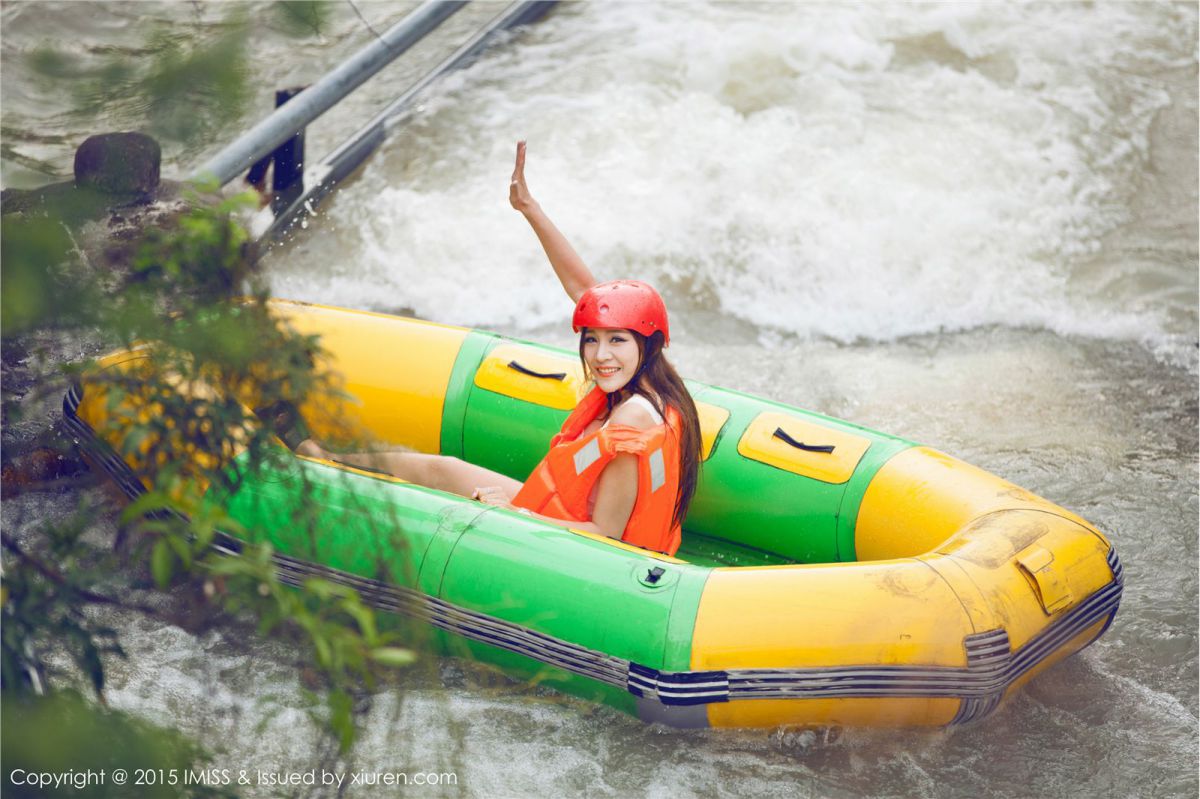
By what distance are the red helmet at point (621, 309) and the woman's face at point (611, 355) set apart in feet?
0.10

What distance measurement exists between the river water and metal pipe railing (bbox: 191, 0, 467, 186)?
98 centimetres

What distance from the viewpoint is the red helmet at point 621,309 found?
3.29 metres

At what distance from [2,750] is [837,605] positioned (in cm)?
203

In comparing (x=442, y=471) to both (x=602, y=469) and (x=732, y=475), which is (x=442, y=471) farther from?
(x=732, y=475)

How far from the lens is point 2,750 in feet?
5.25

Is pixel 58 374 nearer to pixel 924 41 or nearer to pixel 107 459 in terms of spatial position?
pixel 107 459

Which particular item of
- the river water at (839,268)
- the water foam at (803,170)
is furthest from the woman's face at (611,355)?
the water foam at (803,170)

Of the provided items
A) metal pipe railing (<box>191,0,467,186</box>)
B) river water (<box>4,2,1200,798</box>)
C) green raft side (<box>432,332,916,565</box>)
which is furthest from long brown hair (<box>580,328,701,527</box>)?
metal pipe railing (<box>191,0,467,186</box>)

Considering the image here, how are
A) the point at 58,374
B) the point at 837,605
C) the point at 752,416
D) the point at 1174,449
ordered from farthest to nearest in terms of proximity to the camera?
the point at 1174,449, the point at 752,416, the point at 837,605, the point at 58,374

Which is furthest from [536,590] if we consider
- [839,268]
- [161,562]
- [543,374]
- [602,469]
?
[839,268]

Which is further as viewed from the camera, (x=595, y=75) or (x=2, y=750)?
(x=595, y=75)

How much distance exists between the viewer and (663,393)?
3420 mm

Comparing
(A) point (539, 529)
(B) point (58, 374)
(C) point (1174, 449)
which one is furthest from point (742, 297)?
(B) point (58, 374)

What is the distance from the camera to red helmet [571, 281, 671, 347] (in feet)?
10.8
